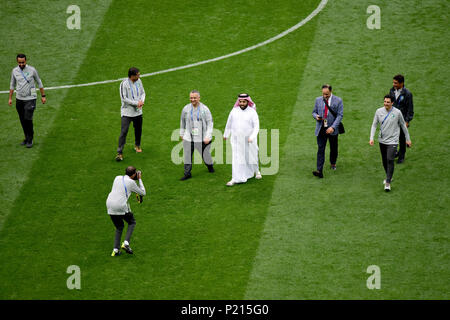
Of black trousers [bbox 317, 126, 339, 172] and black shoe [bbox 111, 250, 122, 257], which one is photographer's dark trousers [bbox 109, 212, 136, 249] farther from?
black trousers [bbox 317, 126, 339, 172]

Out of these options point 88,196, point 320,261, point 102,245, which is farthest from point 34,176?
point 320,261

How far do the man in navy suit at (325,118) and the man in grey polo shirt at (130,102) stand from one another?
3.78m

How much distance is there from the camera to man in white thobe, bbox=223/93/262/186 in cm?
1437

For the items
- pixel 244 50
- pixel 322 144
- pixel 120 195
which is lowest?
pixel 120 195

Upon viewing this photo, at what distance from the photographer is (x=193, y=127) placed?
48.0 feet

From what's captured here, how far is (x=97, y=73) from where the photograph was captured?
18828 mm

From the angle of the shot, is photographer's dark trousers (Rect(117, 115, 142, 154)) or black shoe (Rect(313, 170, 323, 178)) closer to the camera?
black shoe (Rect(313, 170, 323, 178))

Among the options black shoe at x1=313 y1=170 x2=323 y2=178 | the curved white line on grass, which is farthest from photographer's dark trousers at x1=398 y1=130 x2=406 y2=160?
the curved white line on grass

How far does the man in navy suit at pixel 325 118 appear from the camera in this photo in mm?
14219

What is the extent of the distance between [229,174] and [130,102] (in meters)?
2.62

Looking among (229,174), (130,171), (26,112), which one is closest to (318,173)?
(229,174)

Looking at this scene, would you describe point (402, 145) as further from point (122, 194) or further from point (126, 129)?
point (122, 194)

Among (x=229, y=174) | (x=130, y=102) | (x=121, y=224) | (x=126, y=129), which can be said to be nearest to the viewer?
(x=121, y=224)

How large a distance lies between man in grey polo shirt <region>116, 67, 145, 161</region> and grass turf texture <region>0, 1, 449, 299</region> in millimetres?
558
